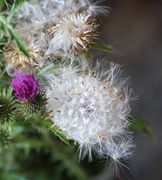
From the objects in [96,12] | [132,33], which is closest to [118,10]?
[132,33]

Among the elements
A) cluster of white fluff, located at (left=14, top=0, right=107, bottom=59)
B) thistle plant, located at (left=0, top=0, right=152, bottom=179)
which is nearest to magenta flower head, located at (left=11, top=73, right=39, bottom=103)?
thistle plant, located at (left=0, top=0, right=152, bottom=179)

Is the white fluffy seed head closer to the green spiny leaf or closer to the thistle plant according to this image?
the thistle plant

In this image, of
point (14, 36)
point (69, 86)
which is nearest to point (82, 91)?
point (69, 86)

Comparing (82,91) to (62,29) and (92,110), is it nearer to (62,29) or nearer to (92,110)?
(92,110)

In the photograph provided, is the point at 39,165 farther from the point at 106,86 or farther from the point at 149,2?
the point at 149,2

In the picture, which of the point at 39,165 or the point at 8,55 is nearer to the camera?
the point at 8,55

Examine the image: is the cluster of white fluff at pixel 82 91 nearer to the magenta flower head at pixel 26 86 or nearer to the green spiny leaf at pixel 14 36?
the magenta flower head at pixel 26 86
